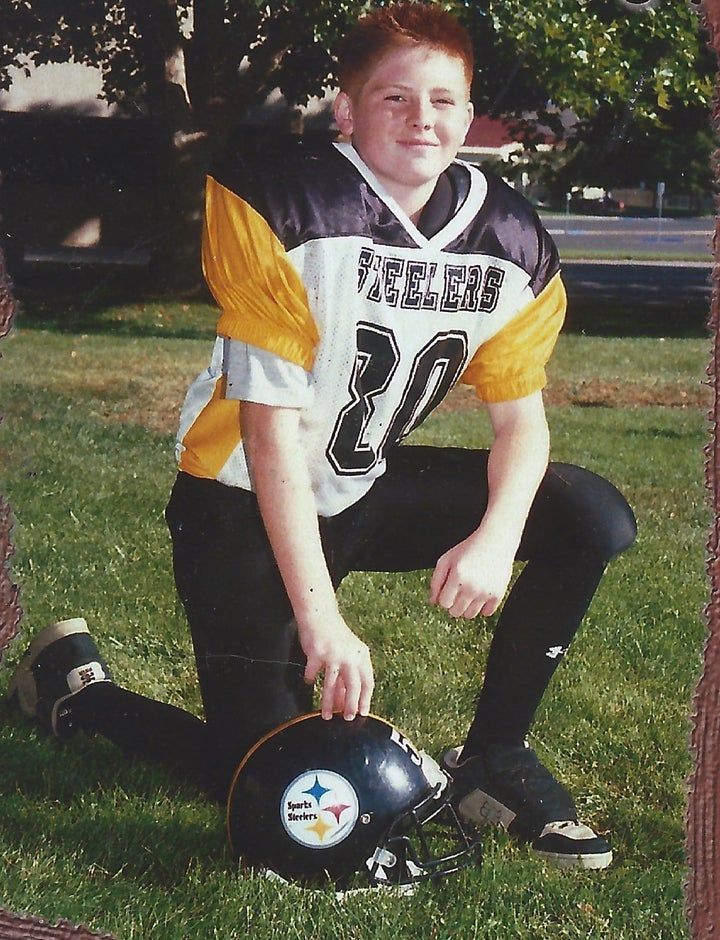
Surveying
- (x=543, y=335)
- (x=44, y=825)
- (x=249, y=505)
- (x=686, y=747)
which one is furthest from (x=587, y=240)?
(x=44, y=825)

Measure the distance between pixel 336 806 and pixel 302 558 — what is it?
0.26 meters

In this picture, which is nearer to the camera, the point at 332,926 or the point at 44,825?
the point at 332,926

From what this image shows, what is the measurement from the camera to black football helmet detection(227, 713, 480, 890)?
4.35ft

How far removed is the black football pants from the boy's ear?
0.36 meters

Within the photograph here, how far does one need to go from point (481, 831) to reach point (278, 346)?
0.60 m

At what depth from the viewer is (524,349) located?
1382mm

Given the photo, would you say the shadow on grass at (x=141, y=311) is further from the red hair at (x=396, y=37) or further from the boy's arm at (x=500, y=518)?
the red hair at (x=396, y=37)

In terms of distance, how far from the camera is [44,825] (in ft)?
4.75

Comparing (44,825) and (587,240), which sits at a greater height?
(587,240)

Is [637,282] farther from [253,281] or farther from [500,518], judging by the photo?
[253,281]

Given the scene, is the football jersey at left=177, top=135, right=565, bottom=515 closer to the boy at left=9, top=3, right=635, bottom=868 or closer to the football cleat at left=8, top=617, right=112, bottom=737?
the boy at left=9, top=3, right=635, bottom=868

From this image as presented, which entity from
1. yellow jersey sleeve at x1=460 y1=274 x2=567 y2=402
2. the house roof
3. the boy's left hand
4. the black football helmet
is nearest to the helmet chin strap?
the black football helmet

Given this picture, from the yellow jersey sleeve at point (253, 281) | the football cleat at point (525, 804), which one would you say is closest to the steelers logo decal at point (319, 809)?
the football cleat at point (525, 804)

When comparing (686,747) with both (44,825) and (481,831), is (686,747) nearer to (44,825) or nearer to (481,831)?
(481,831)
